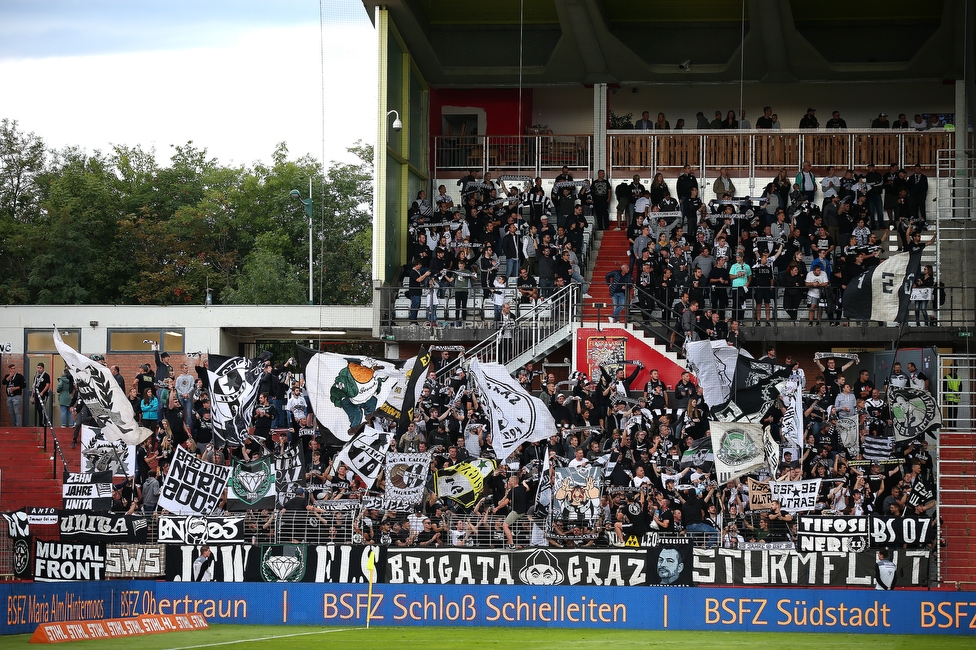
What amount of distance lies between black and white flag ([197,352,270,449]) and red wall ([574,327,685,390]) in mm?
7591

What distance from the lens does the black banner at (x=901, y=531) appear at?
803 inches

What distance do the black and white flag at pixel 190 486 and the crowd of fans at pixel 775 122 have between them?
1832 cm

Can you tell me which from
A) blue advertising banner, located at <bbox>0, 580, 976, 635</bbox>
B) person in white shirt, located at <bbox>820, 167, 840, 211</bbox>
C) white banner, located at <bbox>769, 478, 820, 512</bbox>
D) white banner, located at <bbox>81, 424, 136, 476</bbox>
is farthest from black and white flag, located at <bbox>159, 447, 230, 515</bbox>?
person in white shirt, located at <bbox>820, 167, 840, 211</bbox>

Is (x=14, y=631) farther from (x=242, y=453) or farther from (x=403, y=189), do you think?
(x=403, y=189)

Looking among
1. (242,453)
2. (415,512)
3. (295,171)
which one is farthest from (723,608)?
(295,171)

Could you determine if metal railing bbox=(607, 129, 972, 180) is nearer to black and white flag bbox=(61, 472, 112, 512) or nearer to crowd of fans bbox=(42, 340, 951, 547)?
crowd of fans bbox=(42, 340, 951, 547)

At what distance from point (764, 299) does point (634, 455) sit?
8.07 meters

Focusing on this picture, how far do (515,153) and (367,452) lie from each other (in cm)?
1535

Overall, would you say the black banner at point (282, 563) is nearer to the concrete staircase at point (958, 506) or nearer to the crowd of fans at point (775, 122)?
the concrete staircase at point (958, 506)

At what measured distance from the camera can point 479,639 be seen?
61.2ft

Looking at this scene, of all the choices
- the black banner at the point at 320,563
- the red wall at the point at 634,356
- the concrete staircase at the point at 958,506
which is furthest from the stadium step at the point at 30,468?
the concrete staircase at the point at 958,506

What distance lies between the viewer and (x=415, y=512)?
22.3 meters

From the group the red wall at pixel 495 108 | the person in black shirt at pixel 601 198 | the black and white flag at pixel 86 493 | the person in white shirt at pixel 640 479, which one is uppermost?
the red wall at pixel 495 108

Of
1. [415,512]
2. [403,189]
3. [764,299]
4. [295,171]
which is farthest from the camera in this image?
[295,171]
